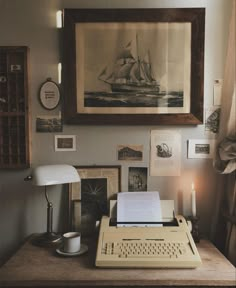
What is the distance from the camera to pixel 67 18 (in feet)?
6.63

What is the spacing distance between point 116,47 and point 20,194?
3.15 ft

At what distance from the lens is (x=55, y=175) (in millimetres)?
1857

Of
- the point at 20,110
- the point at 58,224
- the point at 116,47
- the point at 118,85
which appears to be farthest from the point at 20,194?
the point at 116,47

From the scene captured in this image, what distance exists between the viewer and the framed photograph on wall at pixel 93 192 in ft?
6.85

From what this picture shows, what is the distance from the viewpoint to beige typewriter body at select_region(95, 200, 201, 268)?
1.61 metres

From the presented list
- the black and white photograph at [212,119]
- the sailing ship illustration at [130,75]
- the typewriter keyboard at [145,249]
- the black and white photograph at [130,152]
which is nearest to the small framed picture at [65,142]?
the black and white photograph at [130,152]

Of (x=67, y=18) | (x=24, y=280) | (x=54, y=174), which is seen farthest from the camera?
(x=67, y=18)

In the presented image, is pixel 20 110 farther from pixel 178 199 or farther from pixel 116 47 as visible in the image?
pixel 178 199

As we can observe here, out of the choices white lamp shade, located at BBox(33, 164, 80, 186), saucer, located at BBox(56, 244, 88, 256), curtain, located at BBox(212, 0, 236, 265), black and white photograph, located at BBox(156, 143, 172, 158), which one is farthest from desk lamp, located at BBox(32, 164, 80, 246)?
curtain, located at BBox(212, 0, 236, 265)

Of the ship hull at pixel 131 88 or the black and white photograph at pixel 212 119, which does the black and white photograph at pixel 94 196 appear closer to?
the ship hull at pixel 131 88

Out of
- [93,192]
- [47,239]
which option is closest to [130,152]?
[93,192]

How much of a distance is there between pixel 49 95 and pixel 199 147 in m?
0.87

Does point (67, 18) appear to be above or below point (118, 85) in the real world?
above

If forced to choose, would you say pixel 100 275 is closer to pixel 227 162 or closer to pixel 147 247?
pixel 147 247
